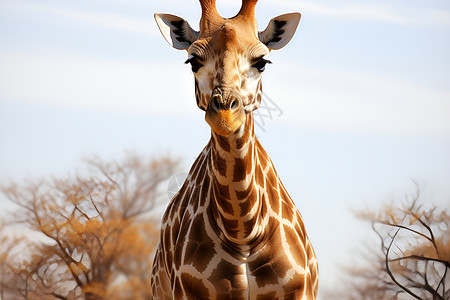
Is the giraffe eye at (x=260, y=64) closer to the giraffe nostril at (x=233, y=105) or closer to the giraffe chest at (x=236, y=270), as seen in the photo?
the giraffe nostril at (x=233, y=105)

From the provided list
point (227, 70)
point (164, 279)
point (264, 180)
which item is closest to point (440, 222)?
point (164, 279)

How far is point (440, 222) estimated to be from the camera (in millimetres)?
15383

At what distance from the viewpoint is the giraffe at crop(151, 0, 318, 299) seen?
5.84 metres

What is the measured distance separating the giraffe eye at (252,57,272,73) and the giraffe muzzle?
0.50 meters

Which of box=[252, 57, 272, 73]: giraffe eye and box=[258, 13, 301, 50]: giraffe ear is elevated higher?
box=[258, 13, 301, 50]: giraffe ear

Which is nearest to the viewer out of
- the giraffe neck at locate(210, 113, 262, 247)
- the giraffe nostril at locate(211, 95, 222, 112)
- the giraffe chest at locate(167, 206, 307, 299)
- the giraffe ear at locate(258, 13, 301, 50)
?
the giraffe nostril at locate(211, 95, 222, 112)

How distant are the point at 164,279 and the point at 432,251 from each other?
27.8ft

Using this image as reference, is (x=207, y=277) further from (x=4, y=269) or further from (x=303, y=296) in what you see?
(x=4, y=269)

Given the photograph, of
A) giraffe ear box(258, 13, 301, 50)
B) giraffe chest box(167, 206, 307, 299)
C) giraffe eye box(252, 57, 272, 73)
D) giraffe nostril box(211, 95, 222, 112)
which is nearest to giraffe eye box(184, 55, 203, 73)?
giraffe eye box(252, 57, 272, 73)

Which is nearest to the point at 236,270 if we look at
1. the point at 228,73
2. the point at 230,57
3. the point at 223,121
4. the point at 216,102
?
the point at 223,121

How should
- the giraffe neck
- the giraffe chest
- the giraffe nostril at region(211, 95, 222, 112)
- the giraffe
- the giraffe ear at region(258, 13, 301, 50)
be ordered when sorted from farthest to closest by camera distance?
the giraffe ear at region(258, 13, 301, 50)
the giraffe chest
the giraffe neck
the giraffe
the giraffe nostril at region(211, 95, 222, 112)

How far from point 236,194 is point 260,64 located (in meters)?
1.12

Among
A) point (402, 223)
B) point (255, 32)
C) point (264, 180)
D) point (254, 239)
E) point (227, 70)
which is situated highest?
point (402, 223)

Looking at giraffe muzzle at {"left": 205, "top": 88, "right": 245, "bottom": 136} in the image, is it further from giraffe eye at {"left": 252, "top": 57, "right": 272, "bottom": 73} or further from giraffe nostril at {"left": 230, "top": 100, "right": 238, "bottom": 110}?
giraffe eye at {"left": 252, "top": 57, "right": 272, "bottom": 73}
